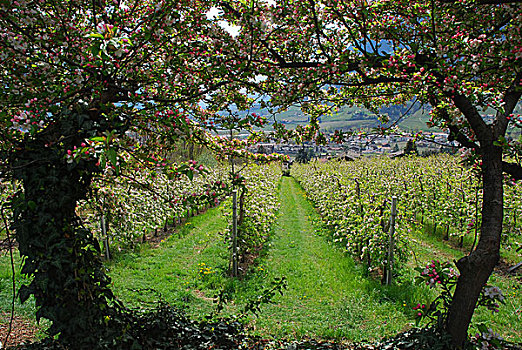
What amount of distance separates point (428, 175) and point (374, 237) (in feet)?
20.5

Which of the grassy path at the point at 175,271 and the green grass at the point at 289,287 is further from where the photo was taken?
the grassy path at the point at 175,271

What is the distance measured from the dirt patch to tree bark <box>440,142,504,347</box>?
13.8 ft

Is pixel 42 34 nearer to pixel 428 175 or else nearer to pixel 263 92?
pixel 263 92

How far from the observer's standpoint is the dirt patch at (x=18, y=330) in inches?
129

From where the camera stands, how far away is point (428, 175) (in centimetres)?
1054

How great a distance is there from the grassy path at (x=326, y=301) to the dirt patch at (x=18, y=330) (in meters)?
2.68

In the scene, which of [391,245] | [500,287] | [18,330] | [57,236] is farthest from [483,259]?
[18,330]

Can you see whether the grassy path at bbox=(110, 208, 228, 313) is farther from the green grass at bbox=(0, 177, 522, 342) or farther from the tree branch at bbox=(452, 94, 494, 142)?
the tree branch at bbox=(452, 94, 494, 142)

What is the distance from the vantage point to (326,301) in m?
4.85

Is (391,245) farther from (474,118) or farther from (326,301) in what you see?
(474,118)

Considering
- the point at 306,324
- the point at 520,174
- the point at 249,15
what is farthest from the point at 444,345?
the point at 249,15

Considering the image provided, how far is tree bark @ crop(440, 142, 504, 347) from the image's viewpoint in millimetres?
2500

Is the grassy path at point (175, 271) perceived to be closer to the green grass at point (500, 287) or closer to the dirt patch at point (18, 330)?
the dirt patch at point (18, 330)

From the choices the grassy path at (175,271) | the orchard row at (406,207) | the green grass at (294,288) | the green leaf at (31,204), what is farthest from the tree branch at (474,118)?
the grassy path at (175,271)
